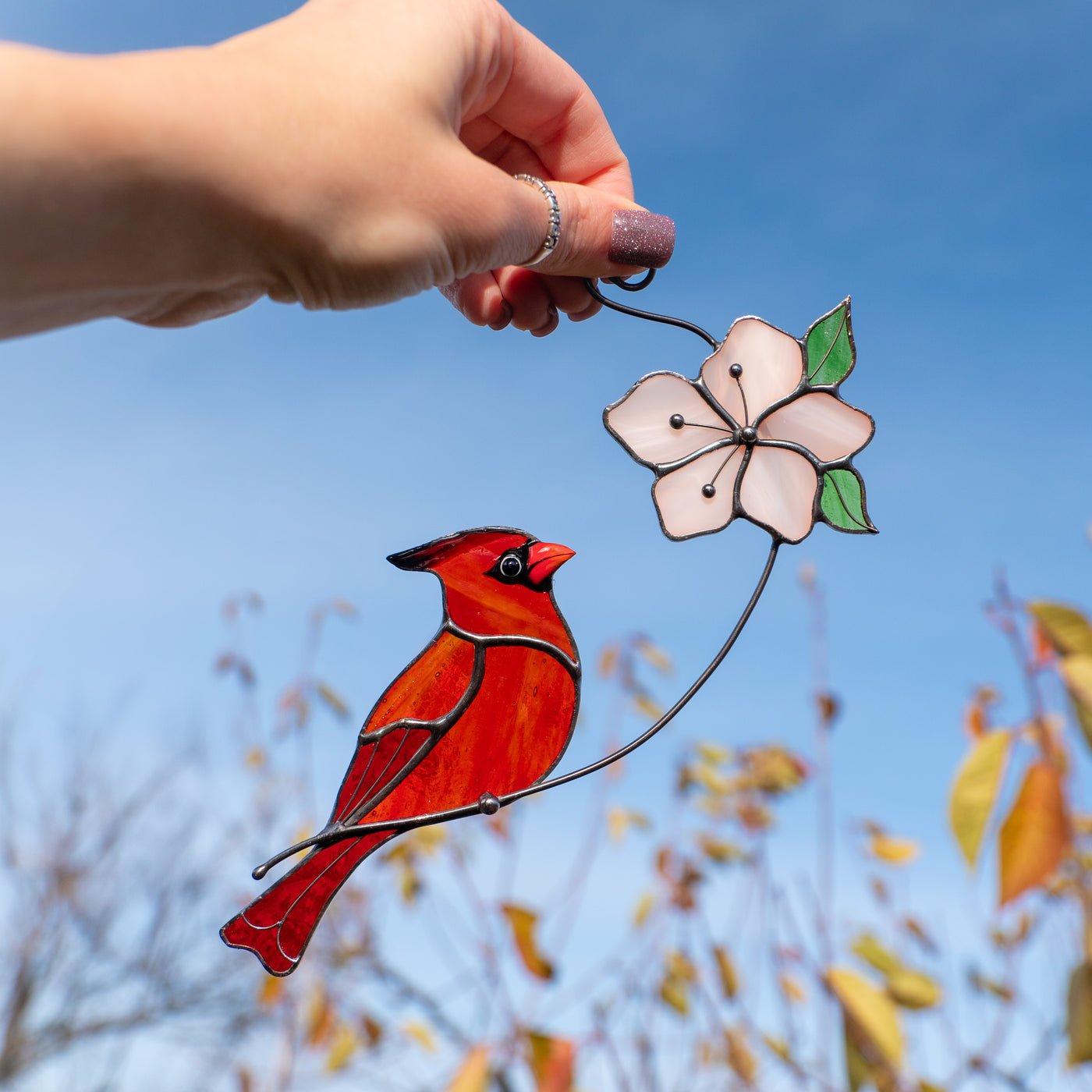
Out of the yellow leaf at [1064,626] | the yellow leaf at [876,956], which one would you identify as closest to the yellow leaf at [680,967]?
the yellow leaf at [876,956]

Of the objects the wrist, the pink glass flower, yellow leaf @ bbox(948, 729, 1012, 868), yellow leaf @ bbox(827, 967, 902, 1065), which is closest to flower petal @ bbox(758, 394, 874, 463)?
the pink glass flower

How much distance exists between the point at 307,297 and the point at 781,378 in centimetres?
44

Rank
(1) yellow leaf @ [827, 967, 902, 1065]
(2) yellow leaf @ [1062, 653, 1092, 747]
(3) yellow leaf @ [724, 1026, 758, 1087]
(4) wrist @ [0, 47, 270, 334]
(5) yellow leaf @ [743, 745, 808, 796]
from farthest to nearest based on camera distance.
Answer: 1. (5) yellow leaf @ [743, 745, 808, 796]
2. (3) yellow leaf @ [724, 1026, 758, 1087]
3. (1) yellow leaf @ [827, 967, 902, 1065]
4. (2) yellow leaf @ [1062, 653, 1092, 747]
5. (4) wrist @ [0, 47, 270, 334]

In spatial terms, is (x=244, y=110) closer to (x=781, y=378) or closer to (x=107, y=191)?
(x=107, y=191)

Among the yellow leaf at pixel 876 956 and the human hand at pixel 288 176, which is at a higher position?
the human hand at pixel 288 176

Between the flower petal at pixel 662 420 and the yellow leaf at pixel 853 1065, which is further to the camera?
the yellow leaf at pixel 853 1065

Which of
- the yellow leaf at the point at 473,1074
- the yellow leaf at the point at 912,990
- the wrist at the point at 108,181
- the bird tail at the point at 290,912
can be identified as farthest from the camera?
the yellow leaf at the point at 473,1074

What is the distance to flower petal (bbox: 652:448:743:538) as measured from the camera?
809 mm

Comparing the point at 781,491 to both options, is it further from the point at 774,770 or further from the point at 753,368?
the point at 774,770

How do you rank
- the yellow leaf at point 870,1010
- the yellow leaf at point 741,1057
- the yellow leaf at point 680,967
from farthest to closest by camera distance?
the yellow leaf at point 680,967 → the yellow leaf at point 741,1057 → the yellow leaf at point 870,1010

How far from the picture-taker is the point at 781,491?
0.82 metres

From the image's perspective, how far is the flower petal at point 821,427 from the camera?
2.67ft

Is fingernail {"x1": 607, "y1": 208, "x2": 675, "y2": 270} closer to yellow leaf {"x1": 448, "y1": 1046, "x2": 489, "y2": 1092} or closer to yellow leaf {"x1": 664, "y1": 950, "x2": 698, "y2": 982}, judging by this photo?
yellow leaf {"x1": 448, "y1": 1046, "x2": 489, "y2": 1092}

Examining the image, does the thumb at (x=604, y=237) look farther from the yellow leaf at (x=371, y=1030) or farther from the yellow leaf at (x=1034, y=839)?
the yellow leaf at (x=371, y=1030)
